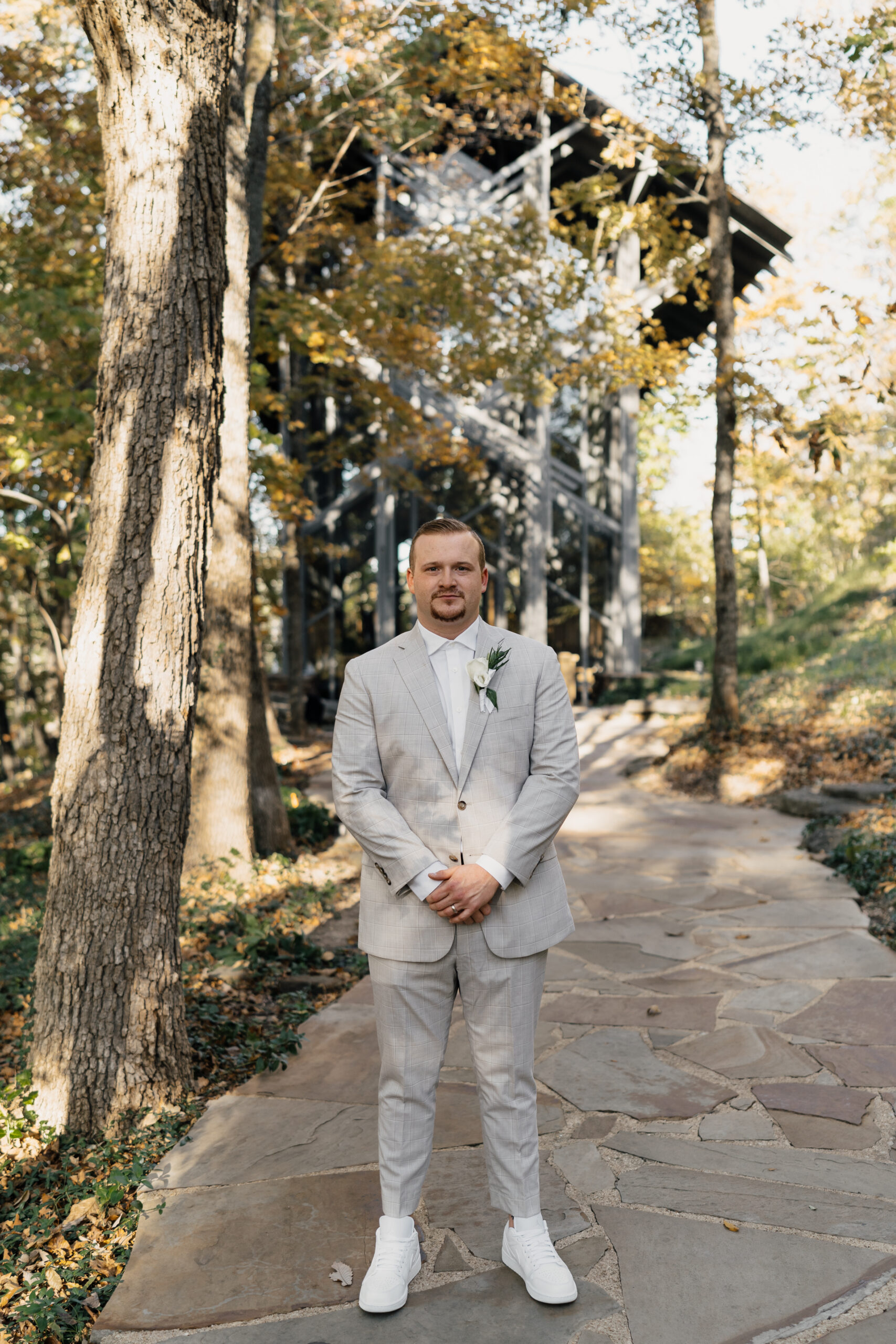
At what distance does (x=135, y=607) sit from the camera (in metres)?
3.71

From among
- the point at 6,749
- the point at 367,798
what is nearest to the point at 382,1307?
the point at 367,798

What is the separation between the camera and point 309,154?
47.0 ft

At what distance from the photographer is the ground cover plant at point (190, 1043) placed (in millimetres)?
2875

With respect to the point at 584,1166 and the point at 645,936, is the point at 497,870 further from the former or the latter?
the point at 645,936

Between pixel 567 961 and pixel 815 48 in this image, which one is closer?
pixel 567 961

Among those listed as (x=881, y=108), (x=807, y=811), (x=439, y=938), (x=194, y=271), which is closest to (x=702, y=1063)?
(x=439, y=938)

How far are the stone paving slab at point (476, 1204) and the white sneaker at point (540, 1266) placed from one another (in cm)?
12

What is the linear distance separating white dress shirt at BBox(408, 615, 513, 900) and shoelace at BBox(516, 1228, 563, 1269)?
125cm

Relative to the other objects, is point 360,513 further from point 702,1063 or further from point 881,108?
point 702,1063

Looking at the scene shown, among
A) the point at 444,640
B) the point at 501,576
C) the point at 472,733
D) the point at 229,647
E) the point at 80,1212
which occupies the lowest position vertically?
the point at 80,1212

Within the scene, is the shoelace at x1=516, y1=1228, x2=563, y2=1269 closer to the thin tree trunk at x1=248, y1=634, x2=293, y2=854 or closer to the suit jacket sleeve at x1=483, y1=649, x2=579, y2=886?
the suit jacket sleeve at x1=483, y1=649, x2=579, y2=886

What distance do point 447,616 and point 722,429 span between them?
982cm

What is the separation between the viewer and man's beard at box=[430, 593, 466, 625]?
2738 mm

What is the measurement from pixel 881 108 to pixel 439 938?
9760 mm
